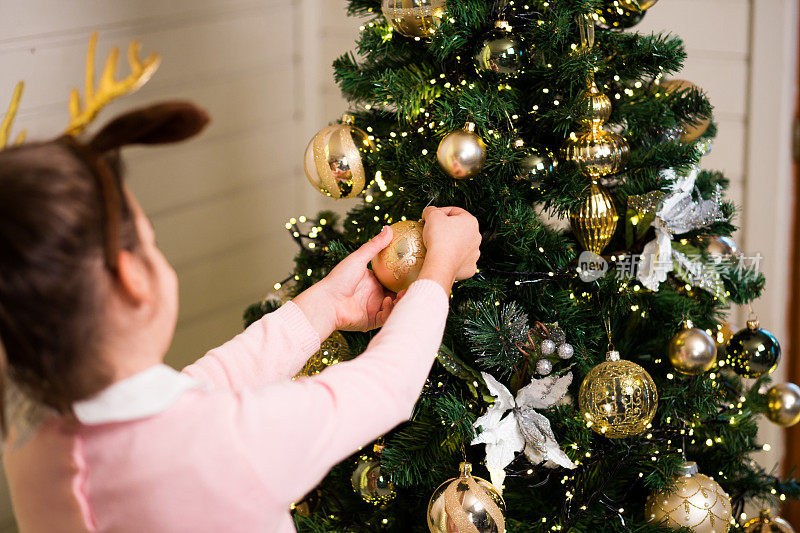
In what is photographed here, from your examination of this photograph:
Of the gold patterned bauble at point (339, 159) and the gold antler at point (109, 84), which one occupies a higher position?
the gold antler at point (109, 84)

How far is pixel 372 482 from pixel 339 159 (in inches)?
18.2

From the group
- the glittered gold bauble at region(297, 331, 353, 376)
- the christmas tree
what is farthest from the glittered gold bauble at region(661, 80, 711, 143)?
the glittered gold bauble at region(297, 331, 353, 376)

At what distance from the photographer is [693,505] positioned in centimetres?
108

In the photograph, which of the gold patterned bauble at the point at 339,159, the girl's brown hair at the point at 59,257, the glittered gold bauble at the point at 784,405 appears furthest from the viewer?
the glittered gold bauble at the point at 784,405

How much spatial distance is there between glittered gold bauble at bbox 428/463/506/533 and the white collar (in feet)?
1.41

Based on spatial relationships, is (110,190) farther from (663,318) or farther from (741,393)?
(741,393)

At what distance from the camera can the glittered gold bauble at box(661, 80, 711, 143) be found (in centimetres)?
112

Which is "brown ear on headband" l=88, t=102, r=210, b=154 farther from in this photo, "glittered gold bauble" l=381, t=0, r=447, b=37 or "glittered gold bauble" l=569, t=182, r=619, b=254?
"glittered gold bauble" l=569, t=182, r=619, b=254

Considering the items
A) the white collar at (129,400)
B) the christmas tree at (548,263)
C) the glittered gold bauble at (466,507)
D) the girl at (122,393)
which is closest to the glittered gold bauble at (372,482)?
the christmas tree at (548,263)

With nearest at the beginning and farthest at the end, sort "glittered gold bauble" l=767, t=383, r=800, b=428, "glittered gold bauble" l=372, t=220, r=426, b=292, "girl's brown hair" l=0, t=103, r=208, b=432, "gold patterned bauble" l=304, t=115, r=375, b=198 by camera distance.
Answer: "girl's brown hair" l=0, t=103, r=208, b=432 → "glittered gold bauble" l=372, t=220, r=426, b=292 → "gold patterned bauble" l=304, t=115, r=375, b=198 → "glittered gold bauble" l=767, t=383, r=800, b=428

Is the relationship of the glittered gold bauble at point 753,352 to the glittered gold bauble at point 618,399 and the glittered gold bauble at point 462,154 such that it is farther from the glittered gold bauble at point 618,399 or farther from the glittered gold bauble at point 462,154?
the glittered gold bauble at point 462,154

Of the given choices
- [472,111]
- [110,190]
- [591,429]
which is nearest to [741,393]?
[591,429]

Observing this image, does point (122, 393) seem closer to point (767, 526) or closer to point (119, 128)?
point (119, 128)

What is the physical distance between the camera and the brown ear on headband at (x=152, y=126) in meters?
0.67
